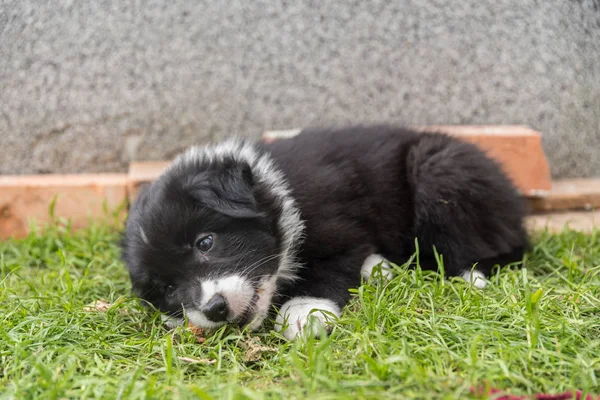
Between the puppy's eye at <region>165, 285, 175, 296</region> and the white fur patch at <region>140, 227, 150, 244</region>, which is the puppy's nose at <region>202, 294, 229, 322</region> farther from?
the white fur patch at <region>140, 227, 150, 244</region>

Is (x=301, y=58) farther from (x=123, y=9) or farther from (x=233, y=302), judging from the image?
(x=233, y=302)

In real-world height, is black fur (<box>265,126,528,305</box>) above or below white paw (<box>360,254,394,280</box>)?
above

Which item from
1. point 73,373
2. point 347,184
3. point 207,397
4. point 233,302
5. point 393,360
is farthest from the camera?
point 347,184

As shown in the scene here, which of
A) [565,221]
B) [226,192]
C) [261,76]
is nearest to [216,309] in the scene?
[226,192]

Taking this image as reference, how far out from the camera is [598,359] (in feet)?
7.29

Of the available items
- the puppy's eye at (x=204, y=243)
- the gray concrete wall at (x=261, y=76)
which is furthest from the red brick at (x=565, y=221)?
the puppy's eye at (x=204, y=243)

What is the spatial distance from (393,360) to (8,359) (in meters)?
1.60

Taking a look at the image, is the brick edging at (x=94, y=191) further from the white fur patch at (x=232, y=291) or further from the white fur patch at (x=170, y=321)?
the white fur patch at (x=232, y=291)

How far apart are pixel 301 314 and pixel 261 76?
2362 mm

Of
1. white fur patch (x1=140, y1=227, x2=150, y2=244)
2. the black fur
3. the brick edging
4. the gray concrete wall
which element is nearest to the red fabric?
the black fur

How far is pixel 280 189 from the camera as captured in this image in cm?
319

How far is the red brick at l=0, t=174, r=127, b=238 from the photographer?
14.5ft

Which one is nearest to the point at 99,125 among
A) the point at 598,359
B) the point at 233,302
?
the point at 233,302

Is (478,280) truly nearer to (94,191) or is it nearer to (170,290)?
(170,290)
